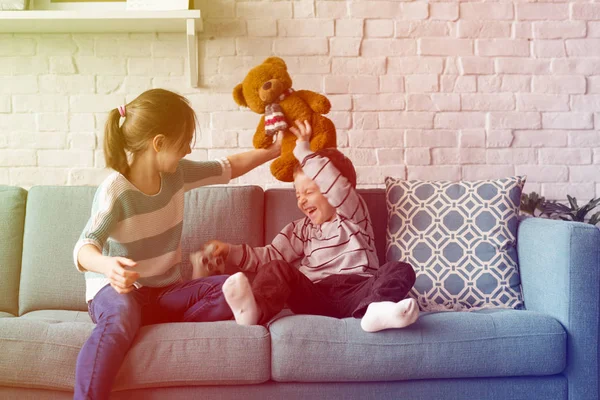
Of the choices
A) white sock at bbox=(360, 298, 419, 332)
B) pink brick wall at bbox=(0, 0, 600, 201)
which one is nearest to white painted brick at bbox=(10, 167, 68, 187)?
pink brick wall at bbox=(0, 0, 600, 201)

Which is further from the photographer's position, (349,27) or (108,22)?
(349,27)

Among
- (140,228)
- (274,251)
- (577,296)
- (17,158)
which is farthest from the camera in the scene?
(17,158)

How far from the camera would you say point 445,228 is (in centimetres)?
216

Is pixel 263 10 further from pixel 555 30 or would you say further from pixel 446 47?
pixel 555 30

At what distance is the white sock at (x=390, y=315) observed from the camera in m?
1.63

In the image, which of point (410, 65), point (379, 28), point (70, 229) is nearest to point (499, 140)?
point (410, 65)

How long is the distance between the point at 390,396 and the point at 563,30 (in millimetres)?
1944

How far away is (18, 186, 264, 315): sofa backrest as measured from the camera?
7.16 feet

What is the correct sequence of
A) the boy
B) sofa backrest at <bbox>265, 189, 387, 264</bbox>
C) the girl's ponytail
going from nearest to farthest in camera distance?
the boy < the girl's ponytail < sofa backrest at <bbox>265, 189, 387, 264</bbox>

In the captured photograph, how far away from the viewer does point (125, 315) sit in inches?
64.7

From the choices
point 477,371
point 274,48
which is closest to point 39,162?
point 274,48

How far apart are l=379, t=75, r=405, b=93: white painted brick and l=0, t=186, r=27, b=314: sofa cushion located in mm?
1543

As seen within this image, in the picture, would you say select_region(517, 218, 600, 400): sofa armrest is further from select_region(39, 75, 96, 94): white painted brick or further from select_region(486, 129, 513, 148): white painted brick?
select_region(39, 75, 96, 94): white painted brick

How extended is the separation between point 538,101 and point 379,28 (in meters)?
0.79
